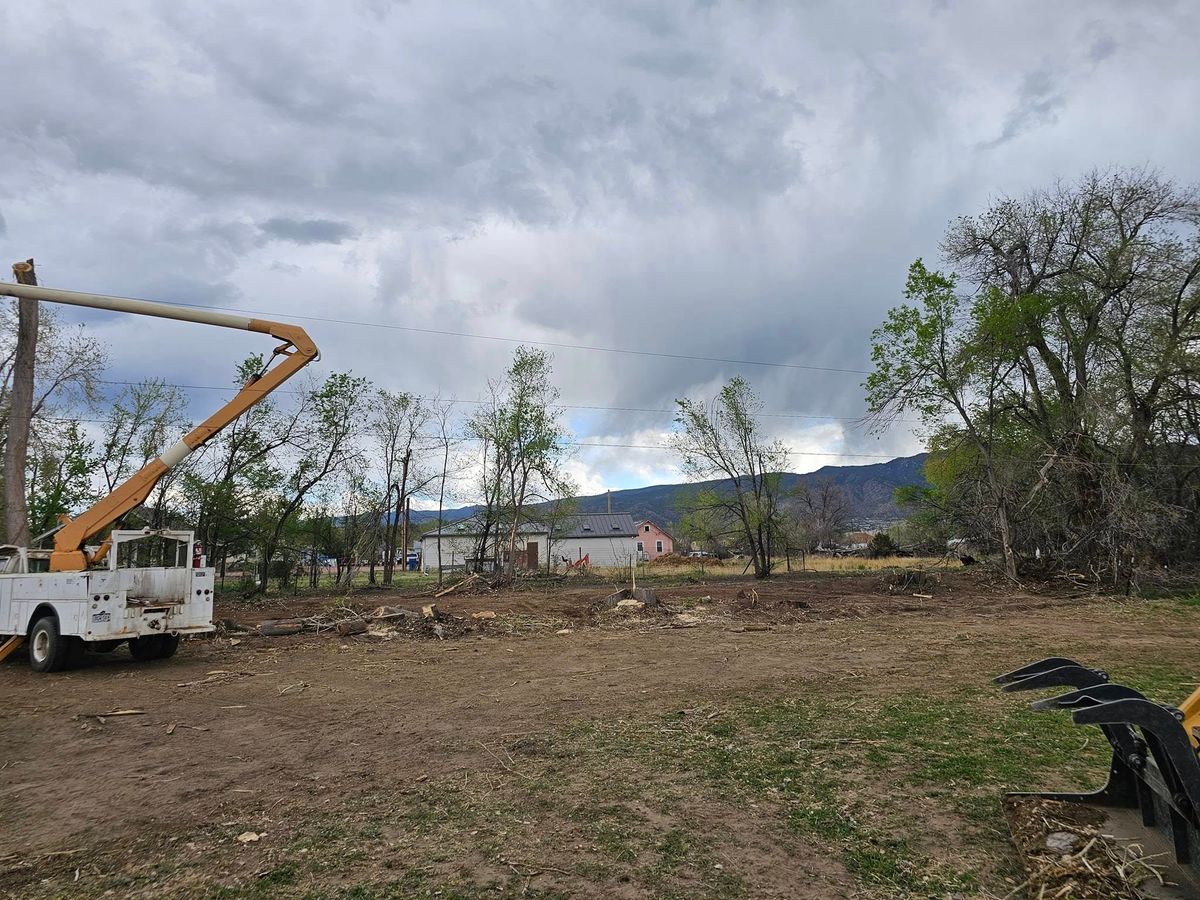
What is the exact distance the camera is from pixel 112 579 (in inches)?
385

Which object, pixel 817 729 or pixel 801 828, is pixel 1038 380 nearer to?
pixel 817 729

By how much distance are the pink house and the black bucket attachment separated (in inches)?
3299

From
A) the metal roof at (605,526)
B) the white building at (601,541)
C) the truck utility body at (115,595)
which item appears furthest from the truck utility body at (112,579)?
the metal roof at (605,526)

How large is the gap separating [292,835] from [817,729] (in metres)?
4.44

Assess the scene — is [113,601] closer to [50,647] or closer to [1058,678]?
[50,647]

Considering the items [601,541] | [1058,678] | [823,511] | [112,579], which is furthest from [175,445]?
[823,511]

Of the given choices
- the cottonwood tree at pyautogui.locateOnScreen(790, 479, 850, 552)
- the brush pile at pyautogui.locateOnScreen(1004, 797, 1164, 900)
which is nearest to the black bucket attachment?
the brush pile at pyautogui.locateOnScreen(1004, 797, 1164, 900)

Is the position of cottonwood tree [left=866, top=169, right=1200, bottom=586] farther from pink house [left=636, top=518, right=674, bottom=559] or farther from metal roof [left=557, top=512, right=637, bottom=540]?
pink house [left=636, top=518, right=674, bottom=559]

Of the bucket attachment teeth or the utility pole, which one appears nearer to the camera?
the bucket attachment teeth

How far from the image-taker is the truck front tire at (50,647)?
9.89 m

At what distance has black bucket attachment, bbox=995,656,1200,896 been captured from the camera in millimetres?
2730

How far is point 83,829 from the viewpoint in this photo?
425 cm

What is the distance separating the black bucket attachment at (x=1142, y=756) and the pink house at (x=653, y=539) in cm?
8379

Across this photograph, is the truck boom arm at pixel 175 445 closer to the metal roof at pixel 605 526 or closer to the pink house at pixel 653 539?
the metal roof at pixel 605 526
